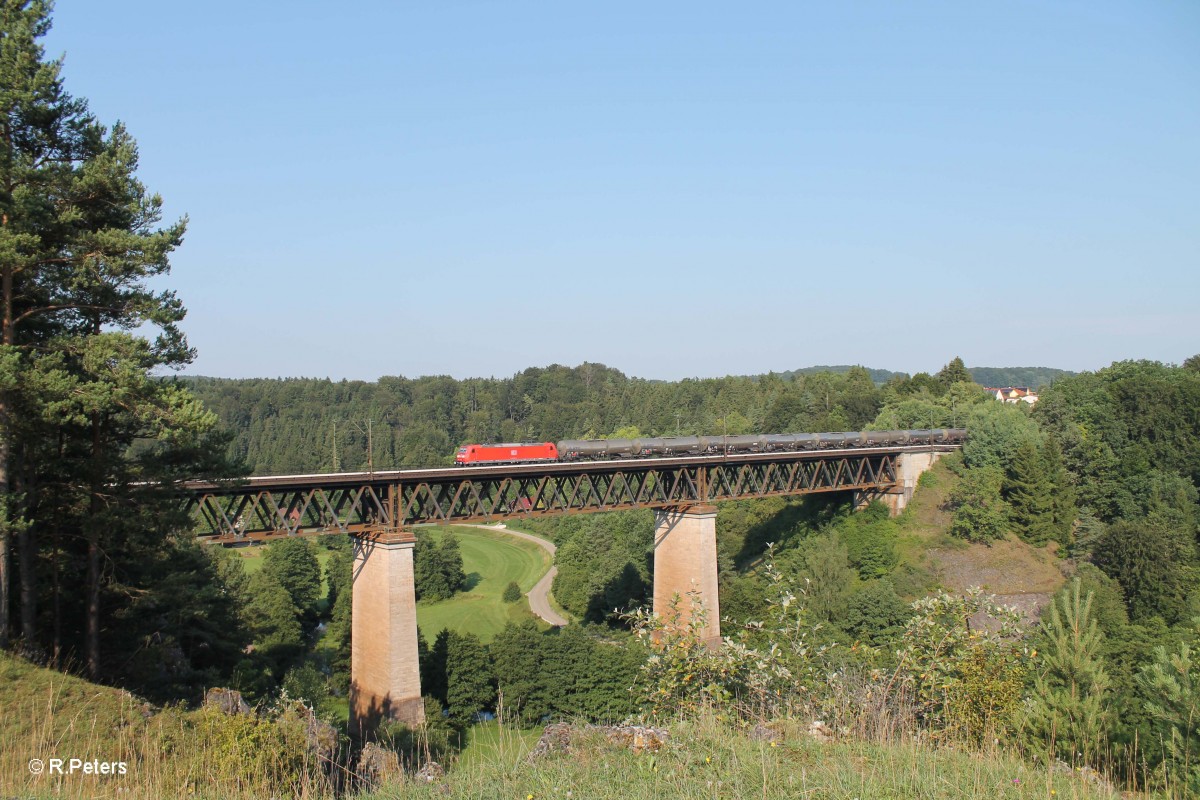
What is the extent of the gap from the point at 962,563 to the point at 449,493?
35524mm

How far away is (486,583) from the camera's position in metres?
86.8

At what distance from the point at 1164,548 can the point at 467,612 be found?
54.2 m

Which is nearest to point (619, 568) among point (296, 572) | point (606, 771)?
point (296, 572)

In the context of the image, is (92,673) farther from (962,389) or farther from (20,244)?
(962,389)

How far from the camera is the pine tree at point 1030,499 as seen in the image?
56.8 meters

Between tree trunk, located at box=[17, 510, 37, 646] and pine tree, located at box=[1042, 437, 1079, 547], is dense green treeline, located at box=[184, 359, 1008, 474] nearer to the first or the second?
pine tree, located at box=[1042, 437, 1079, 547]

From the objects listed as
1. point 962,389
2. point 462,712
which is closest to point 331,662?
point 462,712

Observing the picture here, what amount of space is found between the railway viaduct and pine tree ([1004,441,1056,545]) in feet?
66.1

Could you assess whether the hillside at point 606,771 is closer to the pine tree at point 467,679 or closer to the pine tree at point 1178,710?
the pine tree at point 1178,710

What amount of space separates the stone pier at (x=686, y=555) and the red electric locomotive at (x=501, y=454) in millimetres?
8421

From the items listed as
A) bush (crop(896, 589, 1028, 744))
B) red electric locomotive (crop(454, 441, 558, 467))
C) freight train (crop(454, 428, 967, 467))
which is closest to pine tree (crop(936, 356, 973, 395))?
freight train (crop(454, 428, 967, 467))

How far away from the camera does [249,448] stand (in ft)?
513

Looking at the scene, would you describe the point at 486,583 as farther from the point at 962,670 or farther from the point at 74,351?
the point at 962,670

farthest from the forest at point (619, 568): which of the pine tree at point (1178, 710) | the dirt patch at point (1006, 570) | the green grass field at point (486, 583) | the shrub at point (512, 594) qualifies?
the shrub at point (512, 594)
